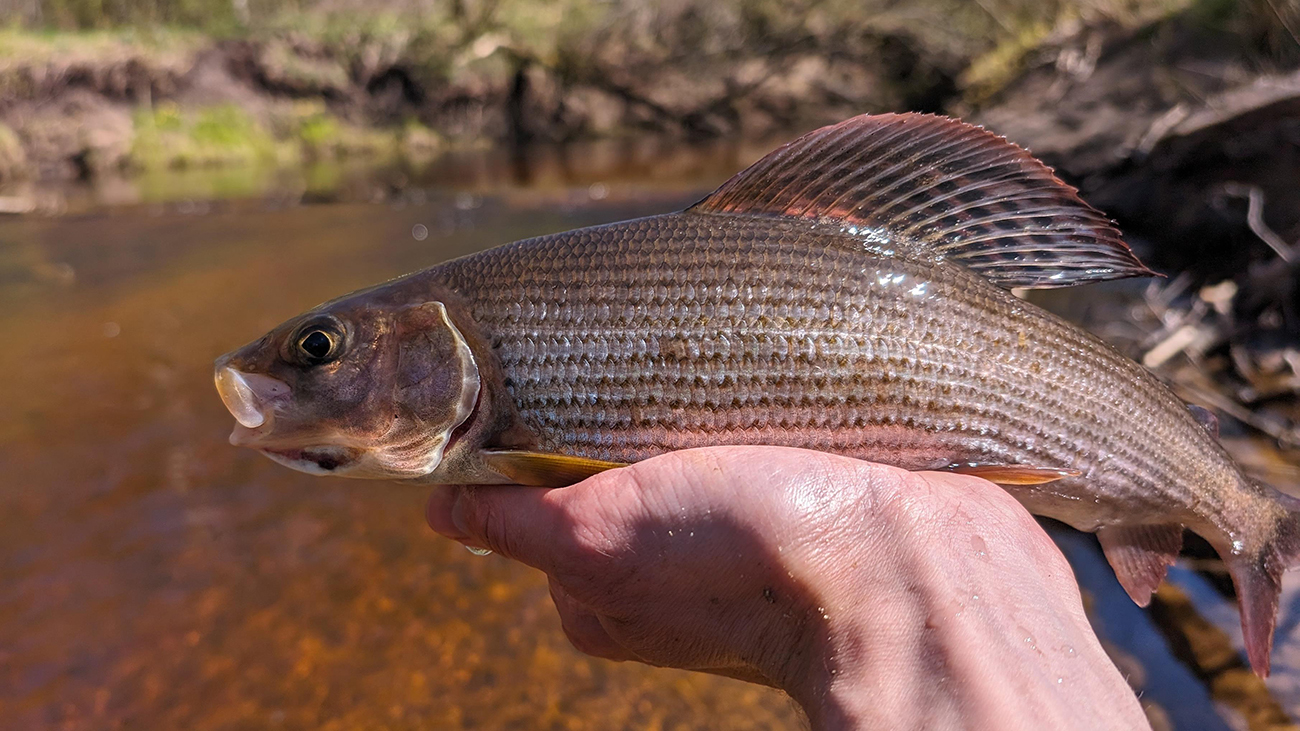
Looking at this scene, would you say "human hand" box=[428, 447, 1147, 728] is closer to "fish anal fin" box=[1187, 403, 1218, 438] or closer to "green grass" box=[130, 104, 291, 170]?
"fish anal fin" box=[1187, 403, 1218, 438]

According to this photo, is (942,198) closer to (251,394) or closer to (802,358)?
(802,358)

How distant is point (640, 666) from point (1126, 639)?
2340 millimetres

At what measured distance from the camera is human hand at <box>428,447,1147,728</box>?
170 centimetres

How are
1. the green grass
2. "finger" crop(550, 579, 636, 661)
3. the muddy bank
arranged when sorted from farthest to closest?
the muddy bank
the green grass
"finger" crop(550, 579, 636, 661)

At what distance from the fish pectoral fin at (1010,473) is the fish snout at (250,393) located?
2009 mm

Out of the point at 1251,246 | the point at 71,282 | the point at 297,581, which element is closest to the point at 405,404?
the point at 297,581

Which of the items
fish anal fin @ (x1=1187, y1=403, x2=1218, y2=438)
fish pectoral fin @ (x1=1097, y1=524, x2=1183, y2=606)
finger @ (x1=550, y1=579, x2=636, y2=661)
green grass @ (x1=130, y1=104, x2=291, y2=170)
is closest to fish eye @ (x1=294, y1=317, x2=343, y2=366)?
finger @ (x1=550, y1=579, x2=636, y2=661)

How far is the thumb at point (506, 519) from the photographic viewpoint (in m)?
2.09

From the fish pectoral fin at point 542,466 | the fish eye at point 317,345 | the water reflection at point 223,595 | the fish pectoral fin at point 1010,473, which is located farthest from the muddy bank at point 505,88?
the fish pectoral fin at point 1010,473

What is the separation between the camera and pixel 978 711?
1.61 meters

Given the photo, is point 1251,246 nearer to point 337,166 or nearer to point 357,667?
point 357,667

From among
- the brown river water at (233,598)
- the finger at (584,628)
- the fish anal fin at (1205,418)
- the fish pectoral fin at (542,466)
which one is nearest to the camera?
the fish pectoral fin at (542,466)

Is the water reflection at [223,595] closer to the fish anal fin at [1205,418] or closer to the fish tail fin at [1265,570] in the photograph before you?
the fish tail fin at [1265,570]

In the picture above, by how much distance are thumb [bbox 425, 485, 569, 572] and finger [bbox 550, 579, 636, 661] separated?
0.43m
